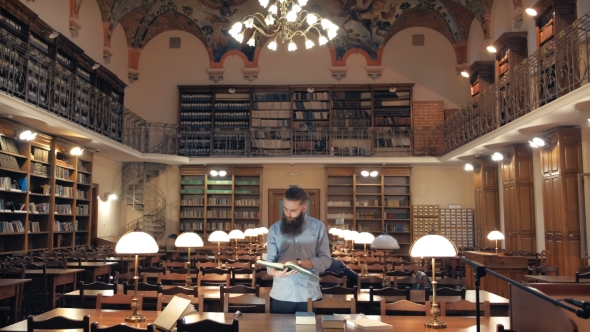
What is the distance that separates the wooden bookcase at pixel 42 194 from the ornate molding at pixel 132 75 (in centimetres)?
462

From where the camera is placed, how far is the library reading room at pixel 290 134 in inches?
351

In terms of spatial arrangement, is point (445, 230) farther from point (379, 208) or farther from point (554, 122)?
point (554, 122)

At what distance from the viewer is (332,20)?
1638cm

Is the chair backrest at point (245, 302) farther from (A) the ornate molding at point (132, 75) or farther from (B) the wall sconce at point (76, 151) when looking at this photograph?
(A) the ornate molding at point (132, 75)

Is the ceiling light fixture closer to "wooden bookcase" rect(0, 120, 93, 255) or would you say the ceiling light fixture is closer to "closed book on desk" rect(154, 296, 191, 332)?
"wooden bookcase" rect(0, 120, 93, 255)

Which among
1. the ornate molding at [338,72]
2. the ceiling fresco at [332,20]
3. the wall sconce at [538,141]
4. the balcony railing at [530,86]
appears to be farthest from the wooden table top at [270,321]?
the ceiling fresco at [332,20]

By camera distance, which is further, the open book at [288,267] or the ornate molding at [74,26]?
the ornate molding at [74,26]

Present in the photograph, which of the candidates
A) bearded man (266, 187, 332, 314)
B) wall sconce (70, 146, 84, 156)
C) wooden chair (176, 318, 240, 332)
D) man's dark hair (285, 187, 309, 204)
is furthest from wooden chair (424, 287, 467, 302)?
wall sconce (70, 146, 84, 156)

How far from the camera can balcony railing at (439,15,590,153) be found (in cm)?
790

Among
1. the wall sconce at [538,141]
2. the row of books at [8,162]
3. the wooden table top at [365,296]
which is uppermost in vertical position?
the wall sconce at [538,141]

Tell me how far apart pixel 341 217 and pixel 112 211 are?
6.17 metres

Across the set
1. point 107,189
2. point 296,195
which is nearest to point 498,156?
point 296,195

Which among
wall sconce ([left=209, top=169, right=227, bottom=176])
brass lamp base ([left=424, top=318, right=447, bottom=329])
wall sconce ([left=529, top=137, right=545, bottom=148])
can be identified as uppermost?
wall sconce ([left=529, top=137, right=545, bottom=148])

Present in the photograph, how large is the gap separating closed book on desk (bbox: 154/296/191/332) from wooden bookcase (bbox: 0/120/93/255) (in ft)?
22.5
